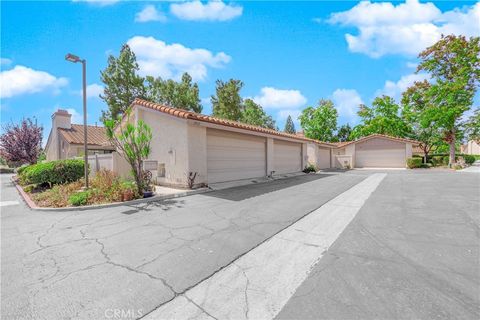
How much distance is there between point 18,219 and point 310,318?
308 inches

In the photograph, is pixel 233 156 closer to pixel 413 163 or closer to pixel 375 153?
pixel 375 153

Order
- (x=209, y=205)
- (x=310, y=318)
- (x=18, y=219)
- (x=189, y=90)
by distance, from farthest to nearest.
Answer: (x=189, y=90) → (x=209, y=205) → (x=18, y=219) → (x=310, y=318)

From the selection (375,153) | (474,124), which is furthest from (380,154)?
(474,124)

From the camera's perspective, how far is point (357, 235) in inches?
175

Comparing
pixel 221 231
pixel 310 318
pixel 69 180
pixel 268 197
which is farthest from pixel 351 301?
pixel 69 180

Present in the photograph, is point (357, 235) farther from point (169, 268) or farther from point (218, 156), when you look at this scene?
point (218, 156)

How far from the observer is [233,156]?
1197 centimetres

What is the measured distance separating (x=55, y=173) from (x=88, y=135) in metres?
10.2

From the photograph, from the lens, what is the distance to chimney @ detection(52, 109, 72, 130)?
801 inches

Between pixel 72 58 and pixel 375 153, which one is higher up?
pixel 72 58

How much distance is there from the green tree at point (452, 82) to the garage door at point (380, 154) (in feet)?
14.8

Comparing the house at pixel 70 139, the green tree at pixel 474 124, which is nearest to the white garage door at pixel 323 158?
the green tree at pixel 474 124

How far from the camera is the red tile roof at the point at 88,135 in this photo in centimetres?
1878

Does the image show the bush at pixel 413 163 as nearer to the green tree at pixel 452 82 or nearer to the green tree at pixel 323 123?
the green tree at pixel 452 82
